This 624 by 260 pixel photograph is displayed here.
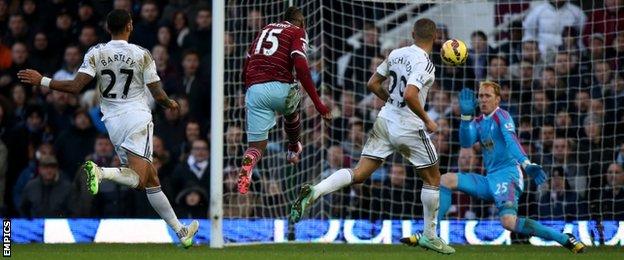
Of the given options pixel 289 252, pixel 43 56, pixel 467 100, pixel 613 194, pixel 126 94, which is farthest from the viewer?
pixel 43 56

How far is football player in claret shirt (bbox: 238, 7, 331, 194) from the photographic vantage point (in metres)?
13.2

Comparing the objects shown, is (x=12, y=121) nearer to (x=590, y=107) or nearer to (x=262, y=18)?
(x=262, y=18)

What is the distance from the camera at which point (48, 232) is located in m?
16.6

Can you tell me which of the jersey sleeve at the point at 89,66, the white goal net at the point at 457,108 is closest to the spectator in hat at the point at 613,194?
the white goal net at the point at 457,108

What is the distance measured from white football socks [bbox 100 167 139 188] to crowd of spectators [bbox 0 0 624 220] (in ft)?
11.5

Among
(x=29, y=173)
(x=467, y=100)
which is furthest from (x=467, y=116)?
(x=29, y=173)

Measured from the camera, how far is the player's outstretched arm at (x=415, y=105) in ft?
40.7

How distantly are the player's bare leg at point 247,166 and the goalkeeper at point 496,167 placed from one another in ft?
6.79

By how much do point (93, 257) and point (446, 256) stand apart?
3038 mm

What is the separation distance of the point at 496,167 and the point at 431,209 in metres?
1.70

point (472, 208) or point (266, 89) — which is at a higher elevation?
point (266, 89)

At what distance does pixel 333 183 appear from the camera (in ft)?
42.3

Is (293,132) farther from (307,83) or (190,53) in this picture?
(190,53)

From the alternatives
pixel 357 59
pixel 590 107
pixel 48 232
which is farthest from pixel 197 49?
pixel 590 107
